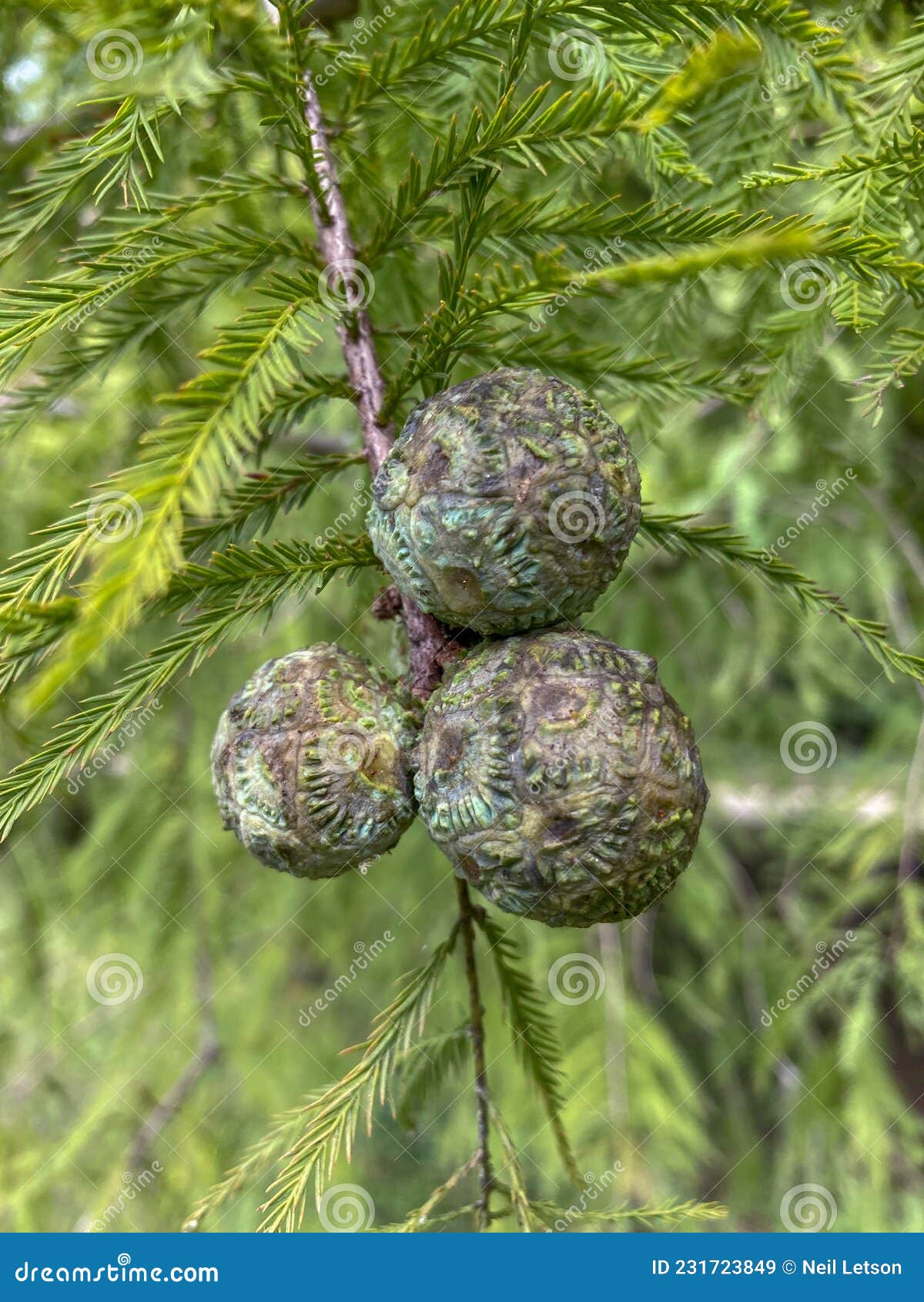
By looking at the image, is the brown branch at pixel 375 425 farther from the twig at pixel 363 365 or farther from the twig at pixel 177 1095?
the twig at pixel 177 1095

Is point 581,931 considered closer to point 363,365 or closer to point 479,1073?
point 479,1073

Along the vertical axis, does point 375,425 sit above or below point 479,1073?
above

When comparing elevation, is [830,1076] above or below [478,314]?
below

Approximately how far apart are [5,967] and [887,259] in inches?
115

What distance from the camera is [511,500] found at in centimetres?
83

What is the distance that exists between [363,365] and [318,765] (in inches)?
17.9

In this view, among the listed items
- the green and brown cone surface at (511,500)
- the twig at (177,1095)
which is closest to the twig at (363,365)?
the green and brown cone surface at (511,500)

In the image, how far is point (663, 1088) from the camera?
8.42ft

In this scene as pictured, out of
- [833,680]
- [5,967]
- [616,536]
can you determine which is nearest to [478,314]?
[616,536]

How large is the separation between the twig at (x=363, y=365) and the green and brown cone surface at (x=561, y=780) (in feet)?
0.39

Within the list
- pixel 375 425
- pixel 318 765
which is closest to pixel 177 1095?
pixel 318 765

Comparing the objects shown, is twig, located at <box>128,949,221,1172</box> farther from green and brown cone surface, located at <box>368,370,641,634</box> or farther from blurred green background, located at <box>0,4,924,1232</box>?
green and brown cone surface, located at <box>368,370,641,634</box>

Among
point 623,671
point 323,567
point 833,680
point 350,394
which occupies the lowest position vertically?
point 833,680

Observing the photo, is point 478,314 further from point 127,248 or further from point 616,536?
point 127,248
